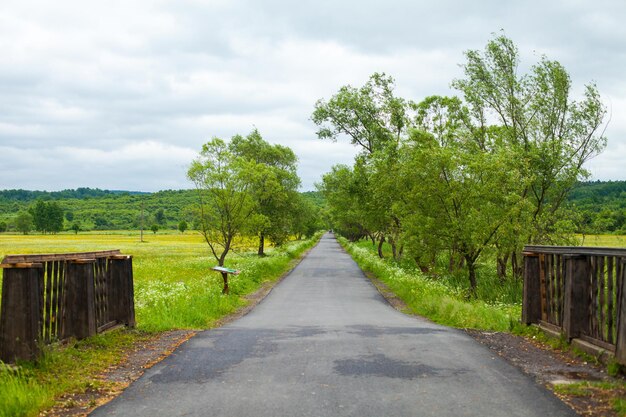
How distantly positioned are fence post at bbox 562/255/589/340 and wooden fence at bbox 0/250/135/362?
770 centimetres

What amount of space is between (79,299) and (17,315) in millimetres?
1904

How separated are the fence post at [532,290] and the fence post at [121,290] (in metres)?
7.71

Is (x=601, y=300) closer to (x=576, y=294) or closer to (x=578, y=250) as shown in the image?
(x=576, y=294)

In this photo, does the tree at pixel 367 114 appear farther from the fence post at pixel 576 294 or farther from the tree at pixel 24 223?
the tree at pixel 24 223

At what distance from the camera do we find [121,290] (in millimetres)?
10375

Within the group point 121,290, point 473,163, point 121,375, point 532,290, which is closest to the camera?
point 121,375

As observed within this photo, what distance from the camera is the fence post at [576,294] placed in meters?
8.45

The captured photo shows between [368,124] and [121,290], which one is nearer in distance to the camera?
[121,290]

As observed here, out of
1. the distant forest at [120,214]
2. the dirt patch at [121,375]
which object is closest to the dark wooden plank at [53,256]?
the dirt patch at [121,375]

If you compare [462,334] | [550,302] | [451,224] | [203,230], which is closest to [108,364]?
[462,334]

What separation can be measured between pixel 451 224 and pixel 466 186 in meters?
1.77

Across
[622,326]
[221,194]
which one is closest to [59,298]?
[622,326]

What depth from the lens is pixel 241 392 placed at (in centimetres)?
617

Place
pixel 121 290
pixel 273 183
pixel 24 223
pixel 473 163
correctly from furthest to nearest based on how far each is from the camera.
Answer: pixel 24 223 < pixel 273 183 < pixel 473 163 < pixel 121 290
